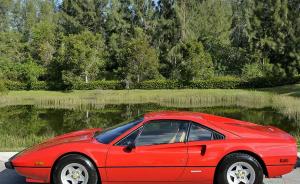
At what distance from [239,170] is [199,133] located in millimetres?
863

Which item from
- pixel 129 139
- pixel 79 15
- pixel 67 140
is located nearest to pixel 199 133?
pixel 129 139

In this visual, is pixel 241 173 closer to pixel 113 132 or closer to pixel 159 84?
pixel 113 132

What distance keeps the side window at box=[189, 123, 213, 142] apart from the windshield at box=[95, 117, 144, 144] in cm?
88

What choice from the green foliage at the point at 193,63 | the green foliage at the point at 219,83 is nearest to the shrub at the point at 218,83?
the green foliage at the point at 219,83

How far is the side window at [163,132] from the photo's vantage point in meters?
7.25

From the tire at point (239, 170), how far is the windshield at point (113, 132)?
1.58 metres

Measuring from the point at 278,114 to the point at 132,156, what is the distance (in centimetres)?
2050

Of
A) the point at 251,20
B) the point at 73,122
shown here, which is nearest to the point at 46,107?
the point at 73,122

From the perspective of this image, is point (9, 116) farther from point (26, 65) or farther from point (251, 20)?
point (251, 20)

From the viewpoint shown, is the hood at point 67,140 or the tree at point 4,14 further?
the tree at point 4,14

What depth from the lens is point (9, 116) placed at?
2834 centimetres

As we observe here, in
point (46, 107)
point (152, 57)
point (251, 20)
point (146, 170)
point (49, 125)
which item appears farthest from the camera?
point (251, 20)

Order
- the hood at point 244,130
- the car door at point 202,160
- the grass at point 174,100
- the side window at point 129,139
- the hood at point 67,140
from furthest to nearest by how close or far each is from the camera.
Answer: the grass at point 174,100 < the hood at point 67,140 < the hood at point 244,130 < the side window at point 129,139 < the car door at point 202,160

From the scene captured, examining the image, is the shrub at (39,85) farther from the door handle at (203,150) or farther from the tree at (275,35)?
the door handle at (203,150)
